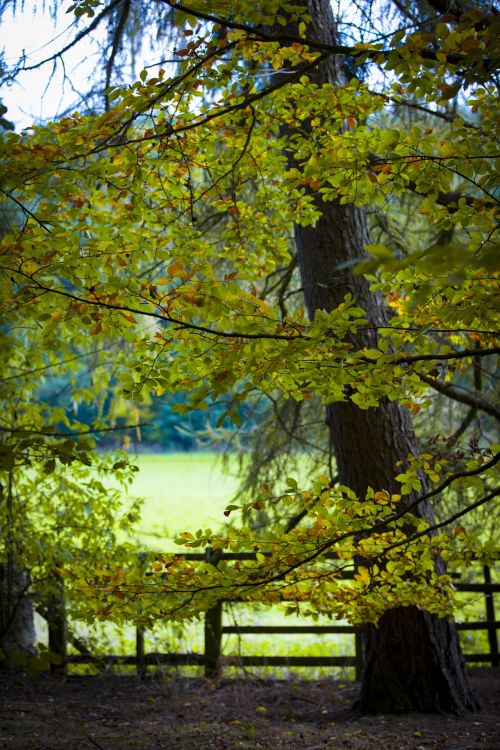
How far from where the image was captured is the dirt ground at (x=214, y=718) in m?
3.89

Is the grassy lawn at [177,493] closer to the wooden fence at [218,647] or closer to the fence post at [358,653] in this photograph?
the wooden fence at [218,647]

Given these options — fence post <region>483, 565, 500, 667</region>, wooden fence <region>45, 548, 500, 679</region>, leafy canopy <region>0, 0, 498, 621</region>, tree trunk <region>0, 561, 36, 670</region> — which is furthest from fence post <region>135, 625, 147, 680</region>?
leafy canopy <region>0, 0, 498, 621</region>

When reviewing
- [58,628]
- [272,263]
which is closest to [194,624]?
[58,628]

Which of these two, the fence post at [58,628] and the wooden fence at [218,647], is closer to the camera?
the fence post at [58,628]

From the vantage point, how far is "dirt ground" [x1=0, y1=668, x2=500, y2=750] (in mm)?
3891

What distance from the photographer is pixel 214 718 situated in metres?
4.60

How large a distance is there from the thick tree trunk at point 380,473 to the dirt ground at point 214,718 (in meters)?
0.14

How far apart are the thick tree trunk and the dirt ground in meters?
Result: 0.14

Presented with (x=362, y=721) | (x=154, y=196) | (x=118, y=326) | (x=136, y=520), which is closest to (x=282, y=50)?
(x=154, y=196)

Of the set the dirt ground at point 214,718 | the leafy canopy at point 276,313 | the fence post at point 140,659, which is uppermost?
the leafy canopy at point 276,313

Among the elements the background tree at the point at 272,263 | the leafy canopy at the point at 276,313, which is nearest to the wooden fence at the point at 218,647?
the background tree at the point at 272,263

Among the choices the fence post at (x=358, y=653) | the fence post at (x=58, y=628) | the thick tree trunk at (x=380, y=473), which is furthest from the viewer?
the fence post at (x=358, y=653)

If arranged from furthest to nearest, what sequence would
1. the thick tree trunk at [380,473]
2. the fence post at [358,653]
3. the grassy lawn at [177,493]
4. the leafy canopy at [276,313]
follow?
1. the grassy lawn at [177,493]
2. the fence post at [358,653]
3. the thick tree trunk at [380,473]
4. the leafy canopy at [276,313]

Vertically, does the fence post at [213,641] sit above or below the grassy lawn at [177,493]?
below
